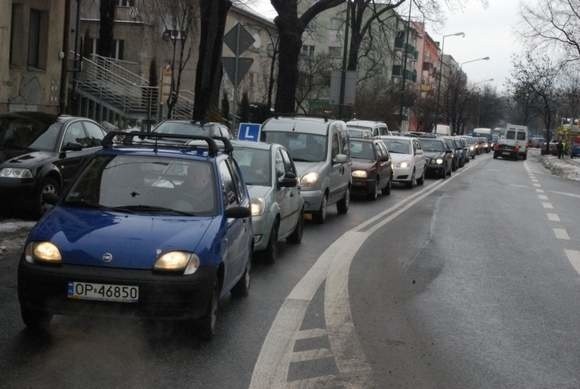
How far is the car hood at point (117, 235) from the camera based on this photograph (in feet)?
19.1

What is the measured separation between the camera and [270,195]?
33.4 ft

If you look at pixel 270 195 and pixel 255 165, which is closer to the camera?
pixel 270 195

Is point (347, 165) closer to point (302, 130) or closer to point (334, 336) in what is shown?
point (302, 130)

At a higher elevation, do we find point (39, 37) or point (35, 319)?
point (39, 37)

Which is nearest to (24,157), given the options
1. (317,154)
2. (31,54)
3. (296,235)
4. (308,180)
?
(296,235)

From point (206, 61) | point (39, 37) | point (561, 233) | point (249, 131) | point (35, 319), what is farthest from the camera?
point (39, 37)

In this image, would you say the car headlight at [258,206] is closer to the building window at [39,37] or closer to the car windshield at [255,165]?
the car windshield at [255,165]

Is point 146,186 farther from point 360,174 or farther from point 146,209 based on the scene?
point 360,174

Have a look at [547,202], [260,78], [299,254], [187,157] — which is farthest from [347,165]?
[260,78]

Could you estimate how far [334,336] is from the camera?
662 centimetres

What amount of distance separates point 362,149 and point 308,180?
304 inches

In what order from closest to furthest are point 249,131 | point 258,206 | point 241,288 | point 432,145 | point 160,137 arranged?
1. point 160,137
2. point 241,288
3. point 258,206
4. point 249,131
5. point 432,145

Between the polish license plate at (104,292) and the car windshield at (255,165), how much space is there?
487cm

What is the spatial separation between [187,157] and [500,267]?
5333mm
